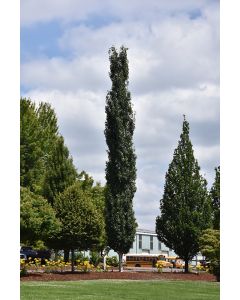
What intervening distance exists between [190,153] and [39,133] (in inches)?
407

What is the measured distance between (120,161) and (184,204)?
12.7 feet

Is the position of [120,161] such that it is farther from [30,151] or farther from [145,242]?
[145,242]

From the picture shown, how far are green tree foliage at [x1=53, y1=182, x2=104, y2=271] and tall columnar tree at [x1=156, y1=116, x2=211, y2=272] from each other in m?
4.92

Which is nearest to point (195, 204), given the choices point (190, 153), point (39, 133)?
point (190, 153)

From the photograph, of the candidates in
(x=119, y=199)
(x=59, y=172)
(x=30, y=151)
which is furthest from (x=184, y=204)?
(x=30, y=151)

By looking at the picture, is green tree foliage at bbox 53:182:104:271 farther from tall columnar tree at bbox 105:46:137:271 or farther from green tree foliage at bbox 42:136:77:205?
green tree foliage at bbox 42:136:77:205

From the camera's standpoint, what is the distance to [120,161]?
23.2 m

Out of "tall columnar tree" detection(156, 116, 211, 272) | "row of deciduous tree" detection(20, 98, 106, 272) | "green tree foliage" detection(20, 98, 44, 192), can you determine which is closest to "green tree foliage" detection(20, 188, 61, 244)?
"row of deciduous tree" detection(20, 98, 106, 272)

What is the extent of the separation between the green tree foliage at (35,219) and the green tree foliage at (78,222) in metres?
1.51

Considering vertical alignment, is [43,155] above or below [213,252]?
above

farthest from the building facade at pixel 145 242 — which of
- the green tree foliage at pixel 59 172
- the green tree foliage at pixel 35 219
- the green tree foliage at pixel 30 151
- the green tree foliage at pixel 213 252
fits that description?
the green tree foliage at pixel 213 252
